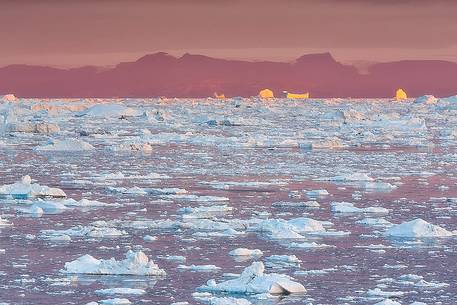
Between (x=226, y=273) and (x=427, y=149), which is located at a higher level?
(x=427, y=149)

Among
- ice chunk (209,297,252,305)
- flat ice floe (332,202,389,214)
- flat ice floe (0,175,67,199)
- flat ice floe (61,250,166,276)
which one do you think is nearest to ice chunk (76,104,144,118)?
flat ice floe (0,175,67,199)

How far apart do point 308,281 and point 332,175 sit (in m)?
9.86

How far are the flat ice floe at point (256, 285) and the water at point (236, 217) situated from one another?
0.56 ft

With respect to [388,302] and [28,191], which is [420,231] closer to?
[388,302]

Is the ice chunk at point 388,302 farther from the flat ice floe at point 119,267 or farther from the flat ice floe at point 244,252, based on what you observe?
the flat ice floe at point 244,252

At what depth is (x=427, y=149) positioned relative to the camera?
2759 centimetres

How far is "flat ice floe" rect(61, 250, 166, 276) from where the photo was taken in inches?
366

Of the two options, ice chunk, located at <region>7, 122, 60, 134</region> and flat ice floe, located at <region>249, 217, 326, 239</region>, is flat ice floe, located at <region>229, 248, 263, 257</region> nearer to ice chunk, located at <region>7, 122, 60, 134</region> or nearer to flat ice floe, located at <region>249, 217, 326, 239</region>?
flat ice floe, located at <region>249, 217, 326, 239</region>

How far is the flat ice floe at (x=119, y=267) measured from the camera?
9.30 m

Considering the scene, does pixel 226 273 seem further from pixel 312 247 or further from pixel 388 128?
pixel 388 128

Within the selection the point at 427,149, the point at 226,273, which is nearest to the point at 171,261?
the point at 226,273

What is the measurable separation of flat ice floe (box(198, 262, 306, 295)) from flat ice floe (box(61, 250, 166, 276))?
78 centimetres

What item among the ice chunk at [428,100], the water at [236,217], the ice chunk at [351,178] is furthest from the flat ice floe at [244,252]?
the ice chunk at [428,100]

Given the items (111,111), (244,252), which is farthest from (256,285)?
(111,111)
